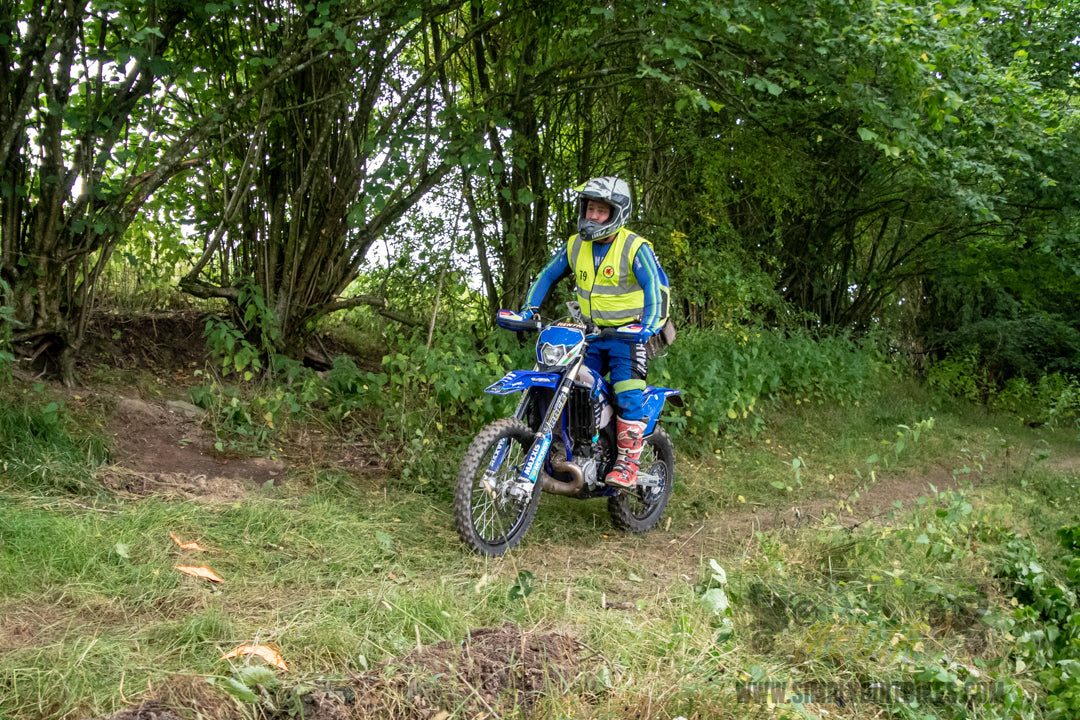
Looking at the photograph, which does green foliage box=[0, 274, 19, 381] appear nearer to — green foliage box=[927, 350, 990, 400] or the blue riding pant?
the blue riding pant

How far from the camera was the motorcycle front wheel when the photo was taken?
179 inches

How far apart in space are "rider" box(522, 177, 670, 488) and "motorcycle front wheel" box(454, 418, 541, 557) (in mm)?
703

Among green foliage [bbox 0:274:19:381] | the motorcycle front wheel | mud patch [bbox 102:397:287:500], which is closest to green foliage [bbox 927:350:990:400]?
the motorcycle front wheel

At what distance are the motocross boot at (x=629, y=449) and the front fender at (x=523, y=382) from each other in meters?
0.62

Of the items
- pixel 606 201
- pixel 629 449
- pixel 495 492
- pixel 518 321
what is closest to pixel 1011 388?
pixel 629 449

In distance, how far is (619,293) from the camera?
5312 millimetres

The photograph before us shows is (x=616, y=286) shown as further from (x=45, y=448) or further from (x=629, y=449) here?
(x=45, y=448)

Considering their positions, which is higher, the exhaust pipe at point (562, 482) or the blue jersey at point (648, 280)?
the blue jersey at point (648, 280)

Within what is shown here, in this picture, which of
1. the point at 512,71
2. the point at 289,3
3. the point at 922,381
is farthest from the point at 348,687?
the point at 922,381

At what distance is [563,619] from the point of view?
3.55 metres

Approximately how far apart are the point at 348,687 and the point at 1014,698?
2.62 m

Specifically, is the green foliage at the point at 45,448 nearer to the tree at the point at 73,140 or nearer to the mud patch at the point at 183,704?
the tree at the point at 73,140

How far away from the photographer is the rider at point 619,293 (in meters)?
5.18

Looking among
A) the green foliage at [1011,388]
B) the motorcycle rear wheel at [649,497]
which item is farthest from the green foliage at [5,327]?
the green foliage at [1011,388]
